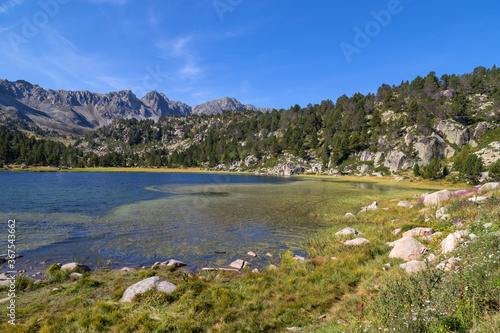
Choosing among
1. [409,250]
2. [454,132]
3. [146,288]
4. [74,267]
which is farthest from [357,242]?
[454,132]

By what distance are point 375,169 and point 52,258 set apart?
136m

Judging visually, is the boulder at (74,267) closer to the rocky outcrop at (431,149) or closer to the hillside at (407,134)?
the hillside at (407,134)

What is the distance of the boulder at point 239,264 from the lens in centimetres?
1484

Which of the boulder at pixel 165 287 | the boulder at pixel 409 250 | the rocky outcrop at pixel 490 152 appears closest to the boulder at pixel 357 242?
the boulder at pixel 409 250

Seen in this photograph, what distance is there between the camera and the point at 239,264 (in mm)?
15039

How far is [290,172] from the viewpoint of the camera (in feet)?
532

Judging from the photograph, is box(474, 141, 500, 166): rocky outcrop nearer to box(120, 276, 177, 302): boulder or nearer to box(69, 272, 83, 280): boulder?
box(120, 276, 177, 302): boulder

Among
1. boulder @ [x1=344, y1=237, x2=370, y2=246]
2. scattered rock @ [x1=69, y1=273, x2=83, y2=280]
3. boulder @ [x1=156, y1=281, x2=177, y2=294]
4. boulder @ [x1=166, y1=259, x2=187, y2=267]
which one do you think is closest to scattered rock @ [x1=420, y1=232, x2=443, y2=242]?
boulder @ [x1=344, y1=237, x2=370, y2=246]

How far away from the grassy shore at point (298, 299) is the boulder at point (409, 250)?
22.8 inches

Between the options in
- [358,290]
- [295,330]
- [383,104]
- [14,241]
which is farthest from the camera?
[383,104]

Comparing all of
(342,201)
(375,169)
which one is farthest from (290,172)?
(342,201)

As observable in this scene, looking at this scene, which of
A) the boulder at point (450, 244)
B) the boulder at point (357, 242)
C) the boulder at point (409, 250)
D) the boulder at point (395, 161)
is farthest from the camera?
the boulder at point (395, 161)

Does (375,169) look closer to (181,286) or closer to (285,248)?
(285,248)

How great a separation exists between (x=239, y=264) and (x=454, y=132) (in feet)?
470
